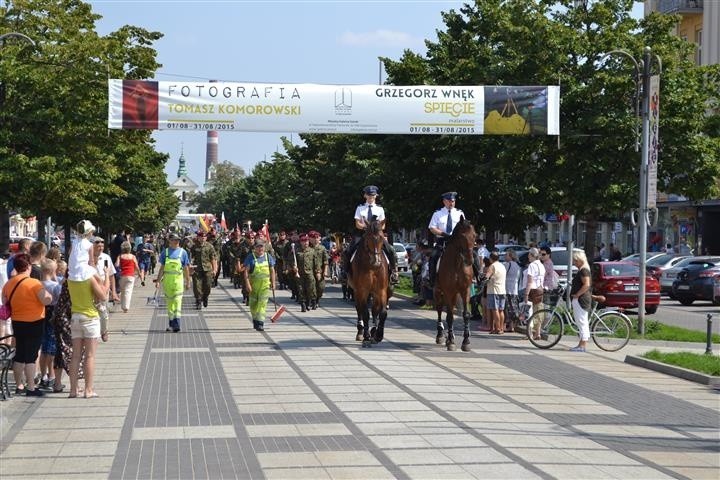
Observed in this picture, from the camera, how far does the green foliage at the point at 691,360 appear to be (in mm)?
17453

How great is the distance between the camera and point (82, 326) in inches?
542

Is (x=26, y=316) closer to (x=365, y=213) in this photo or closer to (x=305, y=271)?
(x=365, y=213)

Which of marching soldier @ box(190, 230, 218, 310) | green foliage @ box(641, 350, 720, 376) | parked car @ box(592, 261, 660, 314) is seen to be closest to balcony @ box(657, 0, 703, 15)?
parked car @ box(592, 261, 660, 314)

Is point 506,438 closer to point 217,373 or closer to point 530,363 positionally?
point 217,373

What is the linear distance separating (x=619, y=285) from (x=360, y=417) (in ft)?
68.5

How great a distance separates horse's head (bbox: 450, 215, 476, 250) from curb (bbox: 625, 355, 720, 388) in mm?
3213

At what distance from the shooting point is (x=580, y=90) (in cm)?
2788

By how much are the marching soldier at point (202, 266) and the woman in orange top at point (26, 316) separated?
15.6 meters

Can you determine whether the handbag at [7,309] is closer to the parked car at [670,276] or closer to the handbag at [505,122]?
the handbag at [505,122]

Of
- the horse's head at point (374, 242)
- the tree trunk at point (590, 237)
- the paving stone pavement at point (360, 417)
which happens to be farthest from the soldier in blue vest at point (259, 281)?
the tree trunk at point (590, 237)

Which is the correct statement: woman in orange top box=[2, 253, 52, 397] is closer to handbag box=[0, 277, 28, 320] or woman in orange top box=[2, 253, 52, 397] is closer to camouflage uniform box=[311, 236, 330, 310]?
handbag box=[0, 277, 28, 320]

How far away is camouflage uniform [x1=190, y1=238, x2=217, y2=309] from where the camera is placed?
29719 millimetres

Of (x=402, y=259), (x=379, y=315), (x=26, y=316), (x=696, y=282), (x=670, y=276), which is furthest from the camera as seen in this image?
(x=402, y=259)

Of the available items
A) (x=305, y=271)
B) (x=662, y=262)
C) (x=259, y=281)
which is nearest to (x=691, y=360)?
(x=259, y=281)
